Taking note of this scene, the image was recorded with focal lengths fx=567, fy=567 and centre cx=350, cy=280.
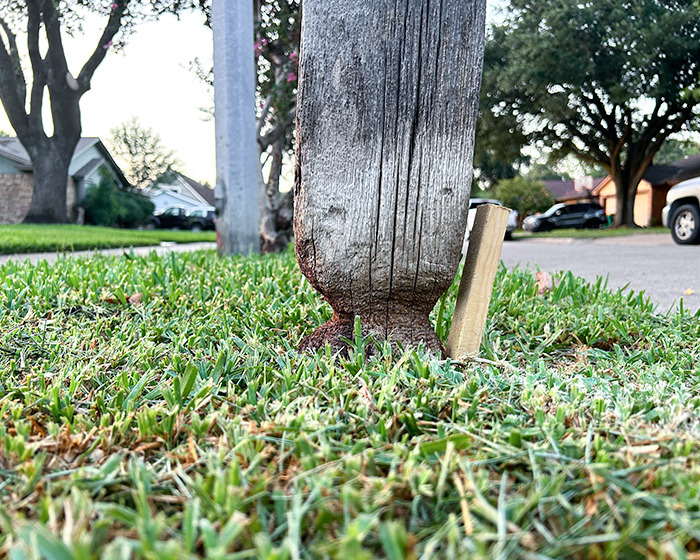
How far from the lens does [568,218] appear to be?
99.4ft

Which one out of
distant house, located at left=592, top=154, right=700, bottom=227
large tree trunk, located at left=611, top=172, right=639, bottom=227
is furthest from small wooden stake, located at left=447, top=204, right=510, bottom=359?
distant house, located at left=592, top=154, right=700, bottom=227

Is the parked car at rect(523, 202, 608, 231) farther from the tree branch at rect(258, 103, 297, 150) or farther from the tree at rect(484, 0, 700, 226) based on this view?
the tree branch at rect(258, 103, 297, 150)

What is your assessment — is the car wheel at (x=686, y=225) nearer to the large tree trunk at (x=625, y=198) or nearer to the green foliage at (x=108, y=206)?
the large tree trunk at (x=625, y=198)

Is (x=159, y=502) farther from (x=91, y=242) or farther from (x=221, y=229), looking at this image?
(x=91, y=242)

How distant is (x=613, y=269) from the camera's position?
6871 mm

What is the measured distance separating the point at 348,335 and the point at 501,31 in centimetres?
2472

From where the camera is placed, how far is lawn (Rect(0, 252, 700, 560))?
0.87 meters

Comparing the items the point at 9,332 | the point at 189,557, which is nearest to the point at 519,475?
the point at 189,557

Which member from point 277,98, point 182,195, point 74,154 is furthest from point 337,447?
point 182,195

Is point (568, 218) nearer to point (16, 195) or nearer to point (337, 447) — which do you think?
point (16, 195)

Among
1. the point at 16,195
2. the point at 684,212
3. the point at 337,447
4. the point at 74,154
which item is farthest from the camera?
the point at 74,154

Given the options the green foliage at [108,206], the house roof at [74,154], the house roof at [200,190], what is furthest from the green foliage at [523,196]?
the house roof at [200,190]

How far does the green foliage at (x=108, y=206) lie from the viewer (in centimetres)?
2620

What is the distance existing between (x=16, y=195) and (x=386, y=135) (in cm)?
3116
